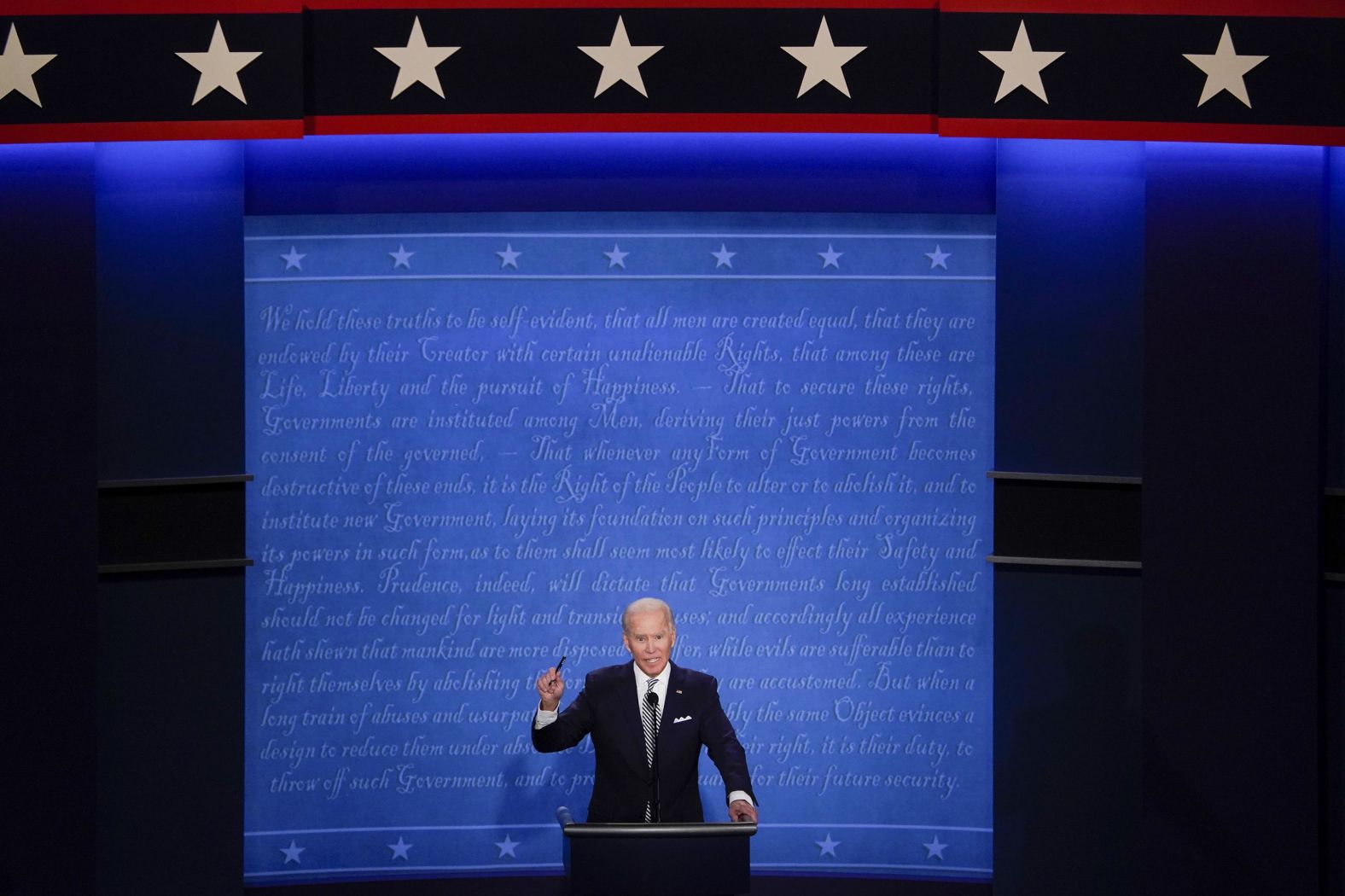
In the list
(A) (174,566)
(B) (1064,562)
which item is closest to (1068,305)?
(B) (1064,562)

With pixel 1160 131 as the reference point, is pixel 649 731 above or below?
below

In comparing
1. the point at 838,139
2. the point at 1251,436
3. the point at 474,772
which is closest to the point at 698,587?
the point at 474,772

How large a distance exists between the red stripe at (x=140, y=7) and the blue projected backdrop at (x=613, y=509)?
0.88 meters

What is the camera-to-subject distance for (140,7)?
4996mm

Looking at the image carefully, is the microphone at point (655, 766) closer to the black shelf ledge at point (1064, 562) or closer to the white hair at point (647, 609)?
the white hair at point (647, 609)

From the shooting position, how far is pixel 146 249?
17.1 feet

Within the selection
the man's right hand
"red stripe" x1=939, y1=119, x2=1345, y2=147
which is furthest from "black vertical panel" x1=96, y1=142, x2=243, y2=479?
"red stripe" x1=939, y1=119, x2=1345, y2=147

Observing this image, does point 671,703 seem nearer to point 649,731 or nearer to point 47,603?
point 649,731

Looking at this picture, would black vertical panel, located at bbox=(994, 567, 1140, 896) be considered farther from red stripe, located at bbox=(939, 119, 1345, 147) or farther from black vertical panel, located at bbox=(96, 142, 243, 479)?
black vertical panel, located at bbox=(96, 142, 243, 479)

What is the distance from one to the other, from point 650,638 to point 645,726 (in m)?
0.32

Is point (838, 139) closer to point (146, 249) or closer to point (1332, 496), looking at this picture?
point (1332, 496)

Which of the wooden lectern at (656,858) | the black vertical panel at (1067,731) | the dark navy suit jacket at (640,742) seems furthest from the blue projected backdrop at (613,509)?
the wooden lectern at (656,858)

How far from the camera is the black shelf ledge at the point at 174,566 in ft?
16.8

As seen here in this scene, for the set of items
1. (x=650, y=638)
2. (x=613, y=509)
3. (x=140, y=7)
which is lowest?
(x=650, y=638)
